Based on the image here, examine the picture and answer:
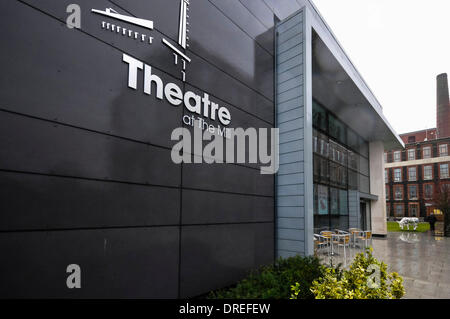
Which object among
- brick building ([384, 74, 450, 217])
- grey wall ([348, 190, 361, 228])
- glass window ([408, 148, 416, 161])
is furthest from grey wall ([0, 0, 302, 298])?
glass window ([408, 148, 416, 161])

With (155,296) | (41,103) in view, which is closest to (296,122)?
(155,296)

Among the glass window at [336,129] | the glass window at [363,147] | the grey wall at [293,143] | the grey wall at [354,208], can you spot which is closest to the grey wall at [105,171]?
the grey wall at [293,143]

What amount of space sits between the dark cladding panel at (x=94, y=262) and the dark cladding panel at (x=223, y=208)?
21.9 inches

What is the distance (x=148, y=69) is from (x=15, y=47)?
5.98 feet

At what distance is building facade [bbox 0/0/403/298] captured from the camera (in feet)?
10.0

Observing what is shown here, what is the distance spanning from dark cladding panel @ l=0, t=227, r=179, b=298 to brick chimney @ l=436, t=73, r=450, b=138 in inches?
2505

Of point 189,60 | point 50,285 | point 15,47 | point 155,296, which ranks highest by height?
point 189,60

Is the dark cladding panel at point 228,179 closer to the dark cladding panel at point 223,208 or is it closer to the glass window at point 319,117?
the dark cladding panel at point 223,208

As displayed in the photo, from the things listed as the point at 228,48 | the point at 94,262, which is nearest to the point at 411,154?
the point at 228,48

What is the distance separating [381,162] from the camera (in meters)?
20.8

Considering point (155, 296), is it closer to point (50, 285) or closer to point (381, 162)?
point (50, 285)

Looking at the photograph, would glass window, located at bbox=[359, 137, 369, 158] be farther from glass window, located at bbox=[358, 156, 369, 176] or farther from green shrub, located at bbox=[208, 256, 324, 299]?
green shrub, located at bbox=[208, 256, 324, 299]

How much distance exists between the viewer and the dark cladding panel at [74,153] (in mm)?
2953

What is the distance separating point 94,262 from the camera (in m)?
3.54
